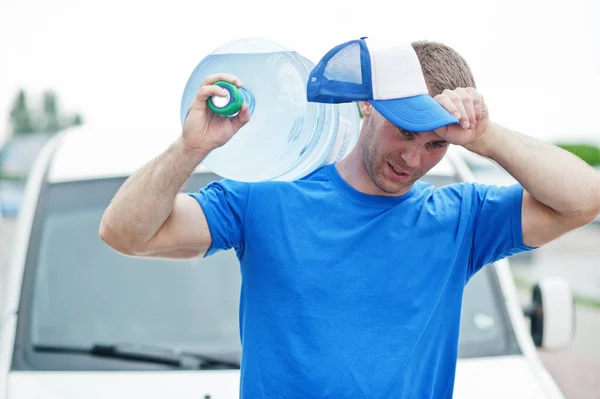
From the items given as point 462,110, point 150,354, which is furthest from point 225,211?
point 150,354

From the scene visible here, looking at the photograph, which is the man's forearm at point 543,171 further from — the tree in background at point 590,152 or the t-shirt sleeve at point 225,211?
the tree in background at point 590,152

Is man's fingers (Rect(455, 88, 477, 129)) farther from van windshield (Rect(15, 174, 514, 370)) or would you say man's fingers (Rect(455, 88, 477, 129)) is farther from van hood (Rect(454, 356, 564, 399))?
van windshield (Rect(15, 174, 514, 370))

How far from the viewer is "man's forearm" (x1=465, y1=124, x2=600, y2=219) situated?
263 centimetres

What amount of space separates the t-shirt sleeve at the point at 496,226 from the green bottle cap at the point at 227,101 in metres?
0.84

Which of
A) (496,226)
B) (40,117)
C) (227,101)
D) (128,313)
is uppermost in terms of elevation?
(227,101)

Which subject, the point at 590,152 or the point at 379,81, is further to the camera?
the point at 590,152

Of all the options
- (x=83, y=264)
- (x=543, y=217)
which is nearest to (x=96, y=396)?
(x=83, y=264)

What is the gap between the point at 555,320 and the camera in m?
3.88

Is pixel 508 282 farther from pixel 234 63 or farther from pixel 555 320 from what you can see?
pixel 234 63

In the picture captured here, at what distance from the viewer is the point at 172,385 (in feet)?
10.6

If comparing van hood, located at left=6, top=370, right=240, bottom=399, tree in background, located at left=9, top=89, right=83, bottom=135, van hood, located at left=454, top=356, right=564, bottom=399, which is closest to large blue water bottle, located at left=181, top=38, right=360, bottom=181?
van hood, located at left=6, top=370, right=240, bottom=399

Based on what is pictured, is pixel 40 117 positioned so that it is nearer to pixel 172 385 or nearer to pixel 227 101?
pixel 172 385

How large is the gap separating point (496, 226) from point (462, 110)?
1.50 feet

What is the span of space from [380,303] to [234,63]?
0.79 meters
